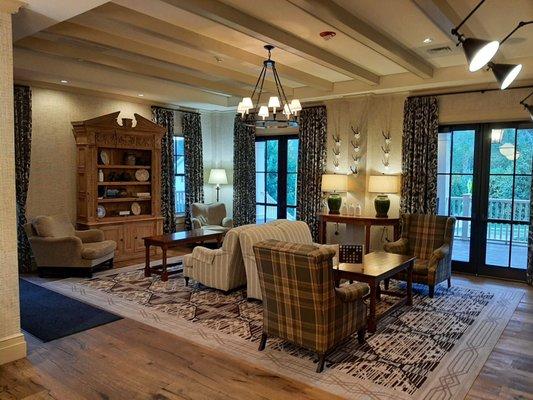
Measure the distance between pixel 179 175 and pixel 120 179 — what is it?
1.63m

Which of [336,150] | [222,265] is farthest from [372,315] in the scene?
[336,150]

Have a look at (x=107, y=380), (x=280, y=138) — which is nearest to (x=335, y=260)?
(x=107, y=380)

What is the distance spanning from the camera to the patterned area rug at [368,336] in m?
3.26

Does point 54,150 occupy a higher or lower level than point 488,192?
higher

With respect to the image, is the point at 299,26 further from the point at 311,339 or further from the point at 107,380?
the point at 107,380

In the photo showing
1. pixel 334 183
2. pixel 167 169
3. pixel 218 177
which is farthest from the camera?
pixel 218 177

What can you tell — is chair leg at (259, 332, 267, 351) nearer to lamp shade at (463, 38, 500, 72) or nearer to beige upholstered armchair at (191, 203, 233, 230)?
lamp shade at (463, 38, 500, 72)

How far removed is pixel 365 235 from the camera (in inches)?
285

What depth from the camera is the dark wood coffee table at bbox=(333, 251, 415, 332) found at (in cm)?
411

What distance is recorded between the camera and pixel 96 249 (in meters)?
6.17

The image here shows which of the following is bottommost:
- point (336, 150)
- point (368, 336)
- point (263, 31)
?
point (368, 336)

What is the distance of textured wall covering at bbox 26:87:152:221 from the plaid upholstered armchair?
478 centimetres

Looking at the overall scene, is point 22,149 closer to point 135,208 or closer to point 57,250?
point 57,250

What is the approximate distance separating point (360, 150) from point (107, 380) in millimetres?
5527
